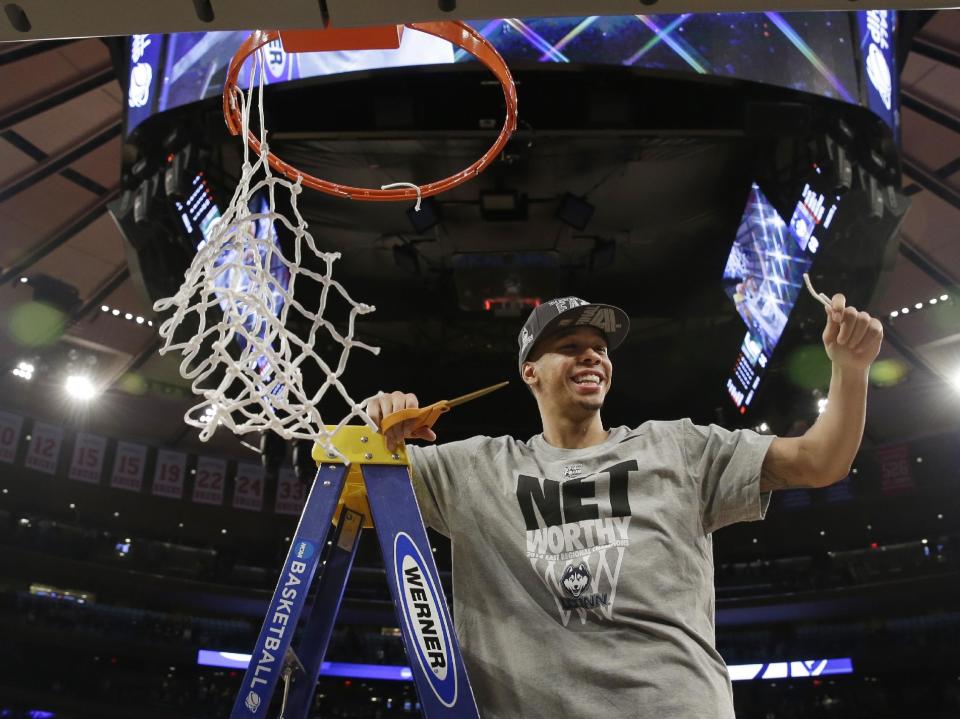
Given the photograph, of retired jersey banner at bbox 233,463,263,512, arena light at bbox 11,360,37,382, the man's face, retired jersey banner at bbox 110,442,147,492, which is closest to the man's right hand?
the man's face

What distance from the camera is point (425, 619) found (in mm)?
1771

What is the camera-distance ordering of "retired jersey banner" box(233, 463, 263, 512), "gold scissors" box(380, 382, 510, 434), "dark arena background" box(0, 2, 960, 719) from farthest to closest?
"retired jersey banner" box(233, 463, 263, 512) → "dark arena background" box(0, 2, 960, 719) → "gold scissors" box(380, 382, 510, 434)

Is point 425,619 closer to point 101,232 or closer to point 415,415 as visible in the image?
point 415,415

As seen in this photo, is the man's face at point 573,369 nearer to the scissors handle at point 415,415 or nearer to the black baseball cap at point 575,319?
the black baseball cap at point 575,319

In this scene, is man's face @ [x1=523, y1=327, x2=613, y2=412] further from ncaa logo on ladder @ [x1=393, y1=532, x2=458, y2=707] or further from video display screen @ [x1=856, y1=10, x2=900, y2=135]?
Answer: video display screen @ [x1=856, y1=10, x2=900, y2=135]

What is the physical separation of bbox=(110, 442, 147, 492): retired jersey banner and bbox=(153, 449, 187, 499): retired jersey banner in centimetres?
29

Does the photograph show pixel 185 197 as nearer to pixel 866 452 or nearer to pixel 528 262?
pixel 528 262

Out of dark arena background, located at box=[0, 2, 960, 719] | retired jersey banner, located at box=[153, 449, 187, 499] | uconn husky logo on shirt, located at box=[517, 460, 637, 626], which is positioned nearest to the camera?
uconn husky logo on shirt, located at box=[517, 460, 637, 626]

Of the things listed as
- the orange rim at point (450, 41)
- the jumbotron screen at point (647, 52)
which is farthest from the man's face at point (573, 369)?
the jumbotron screen at point (647, 52)

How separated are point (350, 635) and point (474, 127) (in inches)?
532

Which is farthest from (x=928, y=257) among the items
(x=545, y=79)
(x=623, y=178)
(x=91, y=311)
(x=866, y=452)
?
(x=91, y=311)

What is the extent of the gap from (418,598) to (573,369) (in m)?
0.70

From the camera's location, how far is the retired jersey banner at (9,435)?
1498cm

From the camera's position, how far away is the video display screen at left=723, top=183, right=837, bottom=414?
5.16m
